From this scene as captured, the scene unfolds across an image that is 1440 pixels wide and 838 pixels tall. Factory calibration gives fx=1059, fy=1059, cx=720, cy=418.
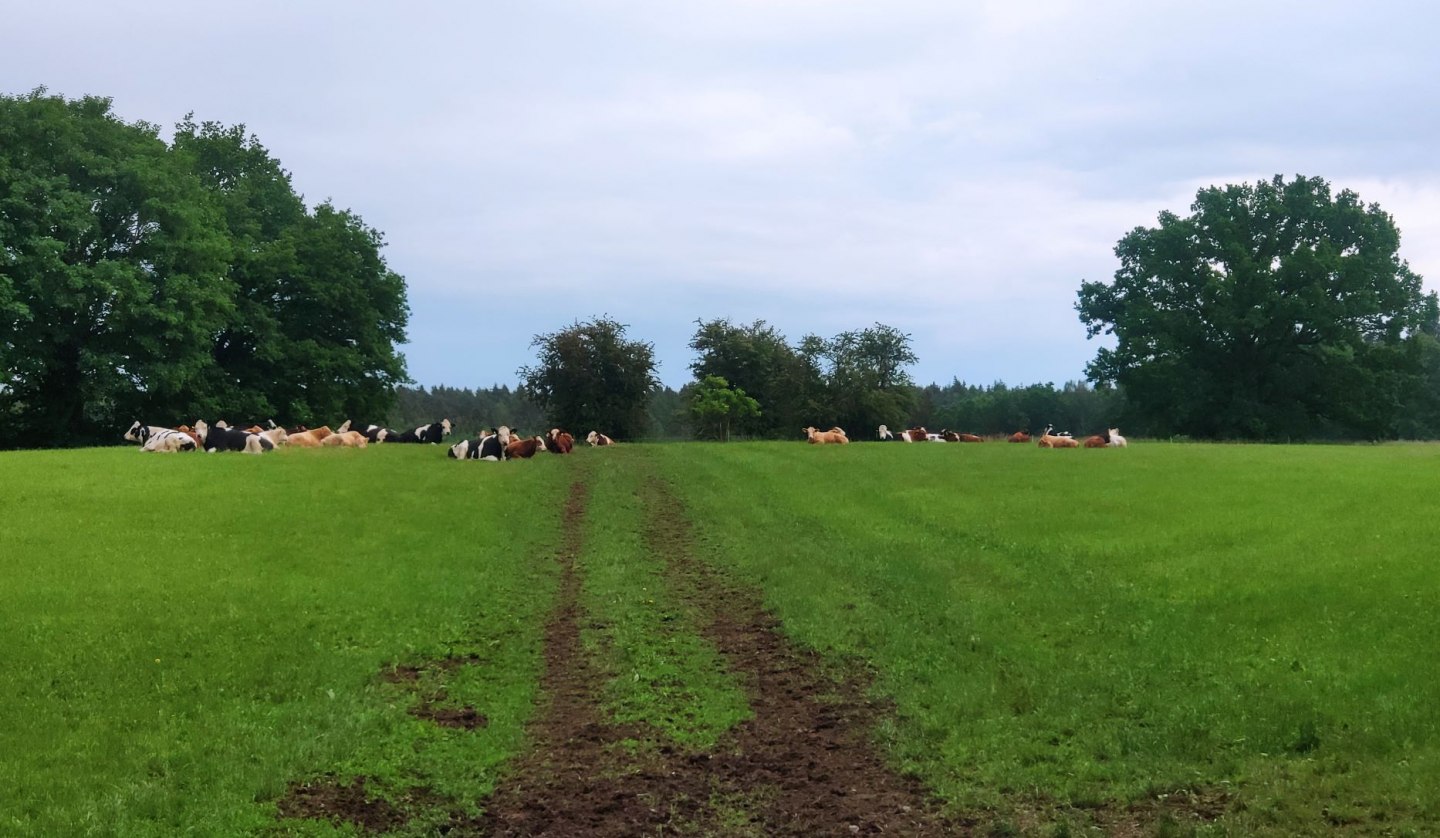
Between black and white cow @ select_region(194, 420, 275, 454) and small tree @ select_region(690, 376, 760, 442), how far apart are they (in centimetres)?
2601

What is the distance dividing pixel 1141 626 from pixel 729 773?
5.64m

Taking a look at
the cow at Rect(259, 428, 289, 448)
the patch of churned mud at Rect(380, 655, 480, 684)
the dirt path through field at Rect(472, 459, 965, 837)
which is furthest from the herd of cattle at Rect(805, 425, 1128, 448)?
the patch of churned mud at Rect(380, 655, 480, 684)

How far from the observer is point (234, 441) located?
1200 inches

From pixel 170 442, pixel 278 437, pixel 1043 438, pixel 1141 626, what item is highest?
pixel 1043 438

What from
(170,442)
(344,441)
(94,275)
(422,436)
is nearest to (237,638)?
(170,442)

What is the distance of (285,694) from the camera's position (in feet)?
32.4

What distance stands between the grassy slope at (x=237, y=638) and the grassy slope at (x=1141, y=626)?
146 inches

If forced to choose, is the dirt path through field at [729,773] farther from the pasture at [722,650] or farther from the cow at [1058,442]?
the cow at [1058,442]

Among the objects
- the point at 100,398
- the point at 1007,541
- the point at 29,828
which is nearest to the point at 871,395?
the point at 100,398

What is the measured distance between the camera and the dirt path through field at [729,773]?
24.4ft

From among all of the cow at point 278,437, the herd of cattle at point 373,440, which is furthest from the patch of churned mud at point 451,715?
the cow at point 278,437

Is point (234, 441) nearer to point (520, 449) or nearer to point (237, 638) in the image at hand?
point (520, 449)

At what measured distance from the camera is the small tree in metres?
53.6

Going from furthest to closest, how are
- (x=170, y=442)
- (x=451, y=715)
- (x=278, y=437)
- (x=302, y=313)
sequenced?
(x=302, y=313) → (x=278, y=437) → (x=170, y=442) → (x=451, y=715)
